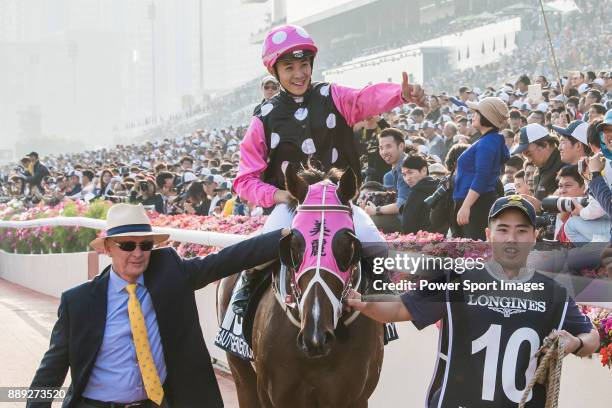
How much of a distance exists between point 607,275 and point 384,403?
69.9 inches

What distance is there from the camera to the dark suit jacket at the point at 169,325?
4.24 metres

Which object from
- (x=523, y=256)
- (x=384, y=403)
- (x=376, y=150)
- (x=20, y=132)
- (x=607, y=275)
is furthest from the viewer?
(x=20, y=132)

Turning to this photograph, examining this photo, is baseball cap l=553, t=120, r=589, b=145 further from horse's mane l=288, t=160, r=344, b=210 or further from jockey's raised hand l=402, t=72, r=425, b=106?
horse's mane l=288, t=160, r=344, b=210

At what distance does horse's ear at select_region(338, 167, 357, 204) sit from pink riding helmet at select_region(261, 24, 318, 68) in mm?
980

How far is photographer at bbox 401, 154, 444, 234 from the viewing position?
8188mm

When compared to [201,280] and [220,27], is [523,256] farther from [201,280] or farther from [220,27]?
[220,27]

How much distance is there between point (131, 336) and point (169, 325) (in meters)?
0.17

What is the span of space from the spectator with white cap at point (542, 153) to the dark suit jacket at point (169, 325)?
156 inches

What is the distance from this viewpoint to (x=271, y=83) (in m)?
9.41

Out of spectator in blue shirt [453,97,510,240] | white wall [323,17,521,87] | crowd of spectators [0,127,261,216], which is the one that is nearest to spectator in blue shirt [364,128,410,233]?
spectator in blue shirt [453,97,510,240]

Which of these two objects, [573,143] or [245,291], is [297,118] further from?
[573,143]

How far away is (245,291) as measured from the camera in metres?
4.96

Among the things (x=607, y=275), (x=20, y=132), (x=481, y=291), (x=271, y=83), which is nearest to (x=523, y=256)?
(x=481, y=291)

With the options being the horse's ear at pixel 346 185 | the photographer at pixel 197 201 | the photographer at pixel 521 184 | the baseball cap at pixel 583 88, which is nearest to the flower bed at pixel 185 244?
the horse's ear at pixel 346 185
